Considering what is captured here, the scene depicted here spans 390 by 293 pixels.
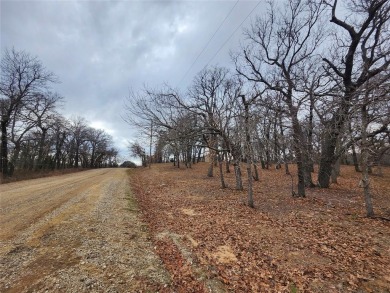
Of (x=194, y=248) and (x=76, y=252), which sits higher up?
(x=76, y=252)

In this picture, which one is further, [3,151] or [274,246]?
[3,151]

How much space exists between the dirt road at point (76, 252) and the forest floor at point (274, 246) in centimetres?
55

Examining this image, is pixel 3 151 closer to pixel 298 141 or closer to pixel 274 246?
pixel 298 141

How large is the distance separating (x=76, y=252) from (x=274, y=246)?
15.6ft

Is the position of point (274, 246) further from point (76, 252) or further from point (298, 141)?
point (298, 141)

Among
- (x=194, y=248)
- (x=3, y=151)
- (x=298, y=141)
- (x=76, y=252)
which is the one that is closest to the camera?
(x=76, y=252)

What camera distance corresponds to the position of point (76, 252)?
17.4 feet

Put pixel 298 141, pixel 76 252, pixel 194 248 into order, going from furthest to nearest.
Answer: pixel 298 141 < pixel 194 248 < pixel 76 252

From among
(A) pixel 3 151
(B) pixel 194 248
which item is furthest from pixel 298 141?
(A) pixel 3 151

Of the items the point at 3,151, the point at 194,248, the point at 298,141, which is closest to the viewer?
the point at 194,248

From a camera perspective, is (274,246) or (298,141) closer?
(274,246)

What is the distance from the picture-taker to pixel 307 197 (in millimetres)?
11273

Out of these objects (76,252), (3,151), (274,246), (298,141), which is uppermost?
(3,151)

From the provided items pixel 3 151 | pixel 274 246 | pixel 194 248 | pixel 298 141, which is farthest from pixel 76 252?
pixel 3 151
